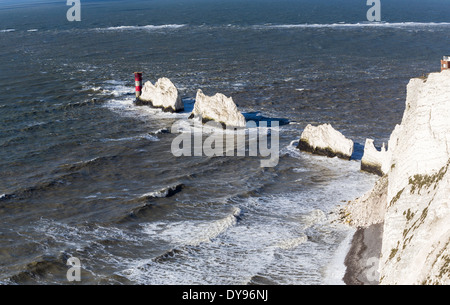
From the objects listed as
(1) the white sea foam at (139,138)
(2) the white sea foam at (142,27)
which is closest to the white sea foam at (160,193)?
(1) the white sea foam at (139,138)

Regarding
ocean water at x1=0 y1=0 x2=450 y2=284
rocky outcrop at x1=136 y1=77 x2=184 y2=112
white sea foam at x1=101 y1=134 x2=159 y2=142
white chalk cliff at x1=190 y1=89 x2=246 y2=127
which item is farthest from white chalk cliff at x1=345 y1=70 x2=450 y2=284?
rocky outcrop at x1=136 y1=77 x2=184 y2=112

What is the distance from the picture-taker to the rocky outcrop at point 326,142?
37.7 m

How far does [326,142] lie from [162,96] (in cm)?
1929

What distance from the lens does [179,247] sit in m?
26.5

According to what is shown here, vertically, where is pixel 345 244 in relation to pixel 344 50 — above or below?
below

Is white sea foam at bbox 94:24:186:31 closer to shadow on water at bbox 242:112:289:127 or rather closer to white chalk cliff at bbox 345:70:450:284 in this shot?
shadow on water at bbox 242:112:289:127

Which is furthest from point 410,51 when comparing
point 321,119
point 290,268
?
point 290,268

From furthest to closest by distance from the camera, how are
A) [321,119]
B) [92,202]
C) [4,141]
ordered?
[321,119] < [4,141] < [92,202]

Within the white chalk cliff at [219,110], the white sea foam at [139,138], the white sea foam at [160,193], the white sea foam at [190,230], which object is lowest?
the white sea foam at [190,230]

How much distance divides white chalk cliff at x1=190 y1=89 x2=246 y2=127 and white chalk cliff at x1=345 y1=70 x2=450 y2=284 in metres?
16.9

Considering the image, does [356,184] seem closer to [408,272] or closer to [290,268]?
[290,268]

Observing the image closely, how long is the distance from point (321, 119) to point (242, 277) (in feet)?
85.4

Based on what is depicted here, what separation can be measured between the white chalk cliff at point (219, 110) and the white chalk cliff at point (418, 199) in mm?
16914

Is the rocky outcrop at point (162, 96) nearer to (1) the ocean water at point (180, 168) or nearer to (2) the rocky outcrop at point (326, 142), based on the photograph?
(1) the ocean water at point (180, 168)
